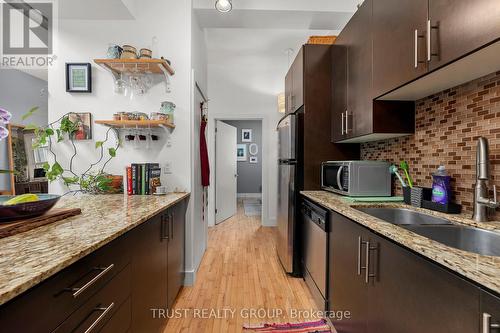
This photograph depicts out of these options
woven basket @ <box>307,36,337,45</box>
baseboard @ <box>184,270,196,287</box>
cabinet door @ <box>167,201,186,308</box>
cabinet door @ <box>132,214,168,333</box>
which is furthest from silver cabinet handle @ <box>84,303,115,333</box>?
woven basket @ <box>307,36,337,45</box>

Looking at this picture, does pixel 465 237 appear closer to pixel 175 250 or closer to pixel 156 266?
pixel 156 266

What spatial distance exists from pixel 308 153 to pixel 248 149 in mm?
5250

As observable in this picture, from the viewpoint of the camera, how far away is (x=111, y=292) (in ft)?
3.21

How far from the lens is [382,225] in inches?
44.3

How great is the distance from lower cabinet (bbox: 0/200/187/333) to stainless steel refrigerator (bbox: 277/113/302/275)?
1164 mm

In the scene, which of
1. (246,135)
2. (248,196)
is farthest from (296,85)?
(248,196)

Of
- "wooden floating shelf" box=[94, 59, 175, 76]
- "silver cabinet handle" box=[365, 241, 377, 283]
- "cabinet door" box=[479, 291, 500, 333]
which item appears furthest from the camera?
"wooden floating shelf" box=[94, 59, 175, 76]

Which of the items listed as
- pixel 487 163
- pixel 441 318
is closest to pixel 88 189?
pixel 441 318

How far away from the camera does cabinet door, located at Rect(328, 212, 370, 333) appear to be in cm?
127

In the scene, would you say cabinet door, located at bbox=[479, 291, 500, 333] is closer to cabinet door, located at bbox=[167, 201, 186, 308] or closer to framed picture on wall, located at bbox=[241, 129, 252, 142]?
cabinet door, located at bbox=[167, 201, 186, 308]

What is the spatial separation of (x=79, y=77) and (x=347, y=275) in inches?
107

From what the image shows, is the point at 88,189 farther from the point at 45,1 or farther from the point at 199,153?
the point at 45,1

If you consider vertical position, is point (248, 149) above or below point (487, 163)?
above

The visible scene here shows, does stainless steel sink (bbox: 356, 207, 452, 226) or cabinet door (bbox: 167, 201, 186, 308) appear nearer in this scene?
stainless steel sink (bbox: 356, 207, 452, 226)
